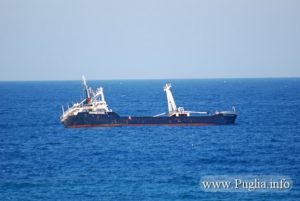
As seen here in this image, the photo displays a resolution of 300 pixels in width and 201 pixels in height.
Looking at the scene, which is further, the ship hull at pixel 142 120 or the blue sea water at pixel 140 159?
the ship hull at pixel 142 120

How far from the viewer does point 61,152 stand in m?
88.3

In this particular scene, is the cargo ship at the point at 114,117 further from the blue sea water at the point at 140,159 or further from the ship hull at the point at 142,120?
the blue sea water at the point at 140,159

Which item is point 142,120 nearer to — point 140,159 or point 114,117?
point 114,117

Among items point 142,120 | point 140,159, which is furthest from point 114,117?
point 140,159

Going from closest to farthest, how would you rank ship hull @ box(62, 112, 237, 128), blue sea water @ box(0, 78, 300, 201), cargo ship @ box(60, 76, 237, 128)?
1. blue sea water @ box(0, 78, 300, 201)
2. cargo ship @ box(60, 76, 237, 128)
3. ship hull @ box(62, 112, 237, 128)

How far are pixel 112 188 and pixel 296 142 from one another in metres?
39.6

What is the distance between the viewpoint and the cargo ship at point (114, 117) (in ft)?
360

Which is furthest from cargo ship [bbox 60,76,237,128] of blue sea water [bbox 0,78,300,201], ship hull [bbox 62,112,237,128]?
blue sea water [bbox 0,78,300,201]

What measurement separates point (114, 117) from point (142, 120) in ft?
14.7

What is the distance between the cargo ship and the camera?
110m

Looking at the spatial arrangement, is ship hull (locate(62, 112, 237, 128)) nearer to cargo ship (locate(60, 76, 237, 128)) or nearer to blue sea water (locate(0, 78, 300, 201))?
cargo ship (locate(60, 76, 237, 128))

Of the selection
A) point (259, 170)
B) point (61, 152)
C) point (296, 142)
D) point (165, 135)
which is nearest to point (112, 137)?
point (165, 135)

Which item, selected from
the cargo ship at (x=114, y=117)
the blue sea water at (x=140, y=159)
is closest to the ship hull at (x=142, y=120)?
the cargo ship at (x=114, y=117)

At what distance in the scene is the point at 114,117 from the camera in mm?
112000
